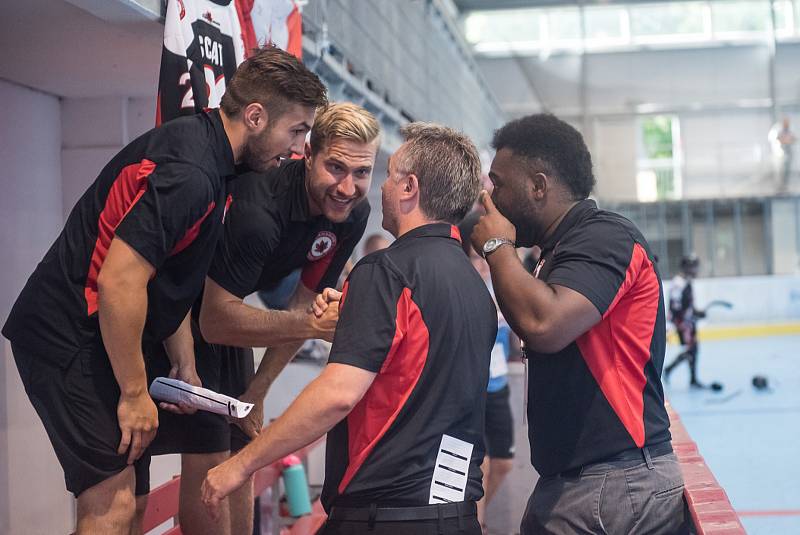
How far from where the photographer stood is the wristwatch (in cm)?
255

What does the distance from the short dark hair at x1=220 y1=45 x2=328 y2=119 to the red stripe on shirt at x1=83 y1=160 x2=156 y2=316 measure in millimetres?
386

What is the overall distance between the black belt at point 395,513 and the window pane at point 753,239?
24.8 metres

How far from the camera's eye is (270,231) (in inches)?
118

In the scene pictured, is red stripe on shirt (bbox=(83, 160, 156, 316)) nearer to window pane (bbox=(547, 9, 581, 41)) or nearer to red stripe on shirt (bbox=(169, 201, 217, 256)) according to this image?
red stripe on shirt (bbox=(169, 201, 217, 256))

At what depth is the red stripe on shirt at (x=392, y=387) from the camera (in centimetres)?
221

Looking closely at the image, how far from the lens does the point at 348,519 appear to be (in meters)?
2.26

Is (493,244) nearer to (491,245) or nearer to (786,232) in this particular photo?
(491,245)

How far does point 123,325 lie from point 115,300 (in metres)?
0.07

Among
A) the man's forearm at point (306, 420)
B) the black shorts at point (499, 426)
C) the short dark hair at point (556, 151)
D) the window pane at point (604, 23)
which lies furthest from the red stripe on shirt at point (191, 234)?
the window pane at point (604, 23)

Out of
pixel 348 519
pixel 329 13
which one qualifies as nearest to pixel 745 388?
pixel 329 13

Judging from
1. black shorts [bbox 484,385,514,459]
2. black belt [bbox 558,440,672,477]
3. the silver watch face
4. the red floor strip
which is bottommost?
the red floor strip

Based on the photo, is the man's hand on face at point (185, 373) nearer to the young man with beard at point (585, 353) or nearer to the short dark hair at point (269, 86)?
the short dark hair at point (269, 86)

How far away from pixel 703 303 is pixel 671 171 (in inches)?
244

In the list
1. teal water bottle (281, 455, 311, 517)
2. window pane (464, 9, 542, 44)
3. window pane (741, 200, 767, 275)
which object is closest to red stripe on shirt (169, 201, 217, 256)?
teal water bottle (281, 455, 311, 517)
